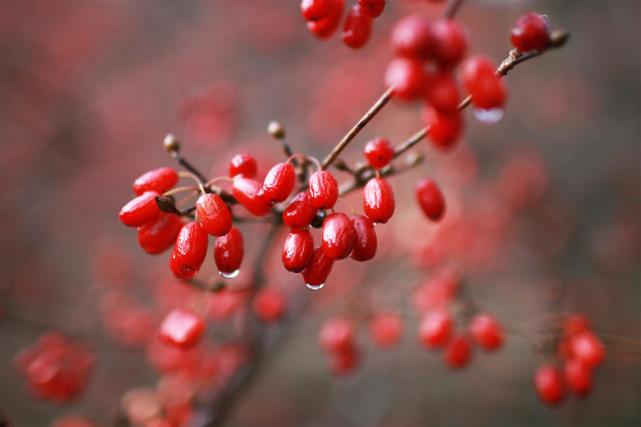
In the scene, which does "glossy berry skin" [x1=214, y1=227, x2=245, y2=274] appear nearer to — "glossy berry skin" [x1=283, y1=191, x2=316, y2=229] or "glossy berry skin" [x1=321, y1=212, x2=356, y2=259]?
"glossy berry skin" [x1=283, y1=191, x2=316, y2=229]

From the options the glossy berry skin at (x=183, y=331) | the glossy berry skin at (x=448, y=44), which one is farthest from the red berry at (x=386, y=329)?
the glossy berry skin at (x=448, y=44)

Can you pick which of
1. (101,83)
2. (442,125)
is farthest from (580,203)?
(101,83)

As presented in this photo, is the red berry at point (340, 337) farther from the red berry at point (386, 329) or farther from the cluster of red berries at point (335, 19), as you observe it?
the cluster of red berries at point (335, 19)

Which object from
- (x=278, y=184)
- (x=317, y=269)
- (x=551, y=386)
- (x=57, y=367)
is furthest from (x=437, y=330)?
(x=57, y=367)

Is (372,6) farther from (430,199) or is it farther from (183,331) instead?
(183,331)

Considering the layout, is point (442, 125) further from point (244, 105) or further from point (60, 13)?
point (60, 13)
